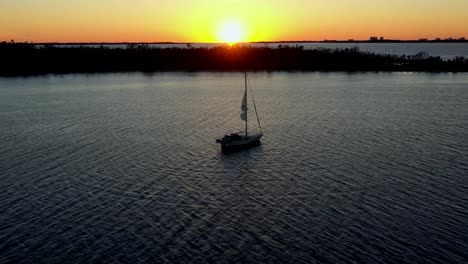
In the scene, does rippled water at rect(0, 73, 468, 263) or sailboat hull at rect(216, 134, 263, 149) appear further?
sailboat hull at rect(216, 134, 263, 149)

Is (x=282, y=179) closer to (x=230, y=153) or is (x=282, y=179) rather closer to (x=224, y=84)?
(x=230, y=153)

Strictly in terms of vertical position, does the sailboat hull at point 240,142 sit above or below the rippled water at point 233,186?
above

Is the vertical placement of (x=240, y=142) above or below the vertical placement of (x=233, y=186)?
above

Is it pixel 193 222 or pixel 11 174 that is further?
pixel 11 174

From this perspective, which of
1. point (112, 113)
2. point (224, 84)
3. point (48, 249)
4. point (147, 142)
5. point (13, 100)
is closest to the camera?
point (48, 249)

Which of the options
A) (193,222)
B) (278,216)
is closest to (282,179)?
(278,216)

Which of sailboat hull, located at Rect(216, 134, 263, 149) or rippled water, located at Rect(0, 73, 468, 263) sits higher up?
sailboat hull, located at Rect(216, 134, 263, 149)

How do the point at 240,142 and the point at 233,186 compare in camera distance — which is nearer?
the point at 233,186

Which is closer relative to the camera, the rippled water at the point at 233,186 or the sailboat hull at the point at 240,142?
the rippled water at the point at 233,186
